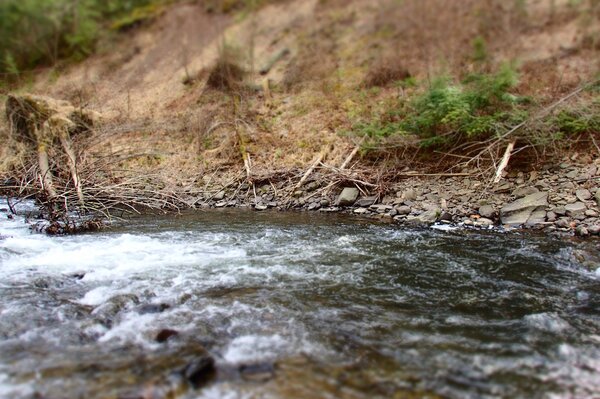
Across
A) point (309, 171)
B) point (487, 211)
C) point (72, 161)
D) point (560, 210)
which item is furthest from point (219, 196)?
point (560, 210)

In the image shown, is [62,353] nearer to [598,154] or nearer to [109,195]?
[109,195]

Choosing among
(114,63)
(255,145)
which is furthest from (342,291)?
(114,63)

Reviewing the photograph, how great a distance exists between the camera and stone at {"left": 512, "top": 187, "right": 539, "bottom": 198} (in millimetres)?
9172

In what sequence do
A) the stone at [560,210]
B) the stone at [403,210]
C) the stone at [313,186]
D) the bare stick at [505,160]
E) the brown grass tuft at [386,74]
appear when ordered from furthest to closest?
the brown grass tuft at [386,74] → the stone at [313,186] → the bare stick at [505,160] → the stone at [403,210] → the stone at [560,210]

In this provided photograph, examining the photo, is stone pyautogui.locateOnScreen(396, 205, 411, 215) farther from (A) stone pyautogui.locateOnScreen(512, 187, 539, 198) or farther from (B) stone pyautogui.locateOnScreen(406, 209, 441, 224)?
(A) stone pyautogui.locateOnScreen(512, 187, 539, 198)

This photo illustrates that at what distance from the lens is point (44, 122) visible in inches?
529

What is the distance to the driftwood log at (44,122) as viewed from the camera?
1252 cm

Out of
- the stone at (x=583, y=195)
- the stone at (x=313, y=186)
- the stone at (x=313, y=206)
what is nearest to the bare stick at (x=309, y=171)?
Result: the stone at (x=313, y=186)

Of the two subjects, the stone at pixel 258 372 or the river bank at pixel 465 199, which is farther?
the river bank at pixel 465 199

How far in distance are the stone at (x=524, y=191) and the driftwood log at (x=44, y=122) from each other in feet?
36.2

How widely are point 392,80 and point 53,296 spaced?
13320mm

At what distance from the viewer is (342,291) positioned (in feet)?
18.8

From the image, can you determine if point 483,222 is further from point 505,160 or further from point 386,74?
point 386,74

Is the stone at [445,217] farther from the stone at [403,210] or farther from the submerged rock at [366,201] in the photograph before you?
the submerged rock at [366,201]
